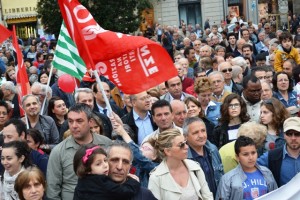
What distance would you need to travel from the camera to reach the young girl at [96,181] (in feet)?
19.9

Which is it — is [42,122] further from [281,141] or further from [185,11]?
[185,11]

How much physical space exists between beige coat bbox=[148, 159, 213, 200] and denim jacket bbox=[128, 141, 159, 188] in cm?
44

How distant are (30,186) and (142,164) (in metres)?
1.21

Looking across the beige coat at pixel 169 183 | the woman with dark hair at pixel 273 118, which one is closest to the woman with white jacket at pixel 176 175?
the beige coat at pixel 169 183

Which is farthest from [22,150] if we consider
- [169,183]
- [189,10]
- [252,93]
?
[189,10]

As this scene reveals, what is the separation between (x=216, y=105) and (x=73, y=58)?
6.98 ft

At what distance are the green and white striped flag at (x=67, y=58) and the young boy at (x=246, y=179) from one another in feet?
13.6

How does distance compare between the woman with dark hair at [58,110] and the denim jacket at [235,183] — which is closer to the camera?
the denim jacket at [235,183]

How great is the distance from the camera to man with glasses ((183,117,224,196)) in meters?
7.56

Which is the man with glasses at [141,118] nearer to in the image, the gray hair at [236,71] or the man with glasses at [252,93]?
the man with glasses at [252,93]

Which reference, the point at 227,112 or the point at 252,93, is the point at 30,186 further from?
the point at 252,93

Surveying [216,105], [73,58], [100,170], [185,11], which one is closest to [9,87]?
[73,58]

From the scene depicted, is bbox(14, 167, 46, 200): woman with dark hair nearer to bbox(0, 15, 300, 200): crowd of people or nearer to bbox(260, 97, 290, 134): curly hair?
bbox(0, 15, 300, 200): crowd of people

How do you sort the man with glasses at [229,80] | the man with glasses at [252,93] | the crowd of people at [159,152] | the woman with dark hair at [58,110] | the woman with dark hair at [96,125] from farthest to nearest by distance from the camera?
the man with glasses at [229,80]
the woman with dark hair at [58,110]
the man with glasses at [252,93]
the woman with dark hair at [96,125]
the crowd of people at [159,152]
